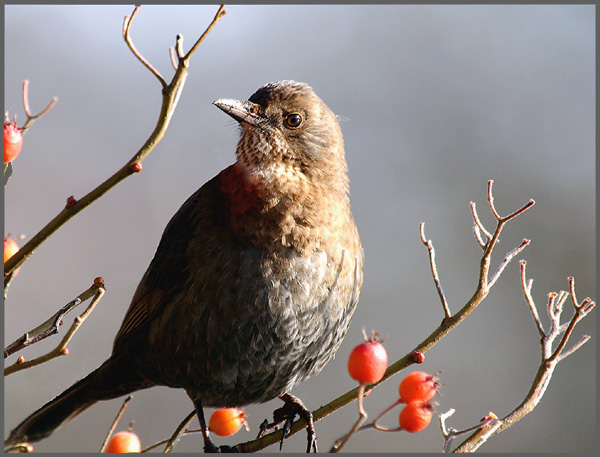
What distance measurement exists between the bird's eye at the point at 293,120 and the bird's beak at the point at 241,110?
0.41ft

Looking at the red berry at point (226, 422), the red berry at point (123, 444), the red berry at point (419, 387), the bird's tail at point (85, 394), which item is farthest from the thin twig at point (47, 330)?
the bird's tail at point (85, 394)

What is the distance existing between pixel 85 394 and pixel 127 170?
84.7 inches

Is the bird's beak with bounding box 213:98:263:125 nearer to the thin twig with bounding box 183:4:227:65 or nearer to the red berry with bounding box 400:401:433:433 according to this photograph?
the thin twig with bounding box 183:4:227:65

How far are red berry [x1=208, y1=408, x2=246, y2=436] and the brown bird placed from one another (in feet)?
0.34

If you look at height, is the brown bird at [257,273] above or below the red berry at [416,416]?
above

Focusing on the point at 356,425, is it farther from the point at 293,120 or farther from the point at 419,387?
the point at 293,120

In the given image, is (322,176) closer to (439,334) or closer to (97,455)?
(439,334)

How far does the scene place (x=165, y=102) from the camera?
155 cm

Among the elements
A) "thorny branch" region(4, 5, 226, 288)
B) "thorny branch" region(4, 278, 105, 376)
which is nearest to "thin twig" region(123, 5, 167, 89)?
"thorny branch" region(4, 5, 226, 288)

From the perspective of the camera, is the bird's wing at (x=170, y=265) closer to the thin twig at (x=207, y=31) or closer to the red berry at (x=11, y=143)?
the red berry at (x=11, y=143)

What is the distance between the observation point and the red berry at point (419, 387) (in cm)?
206

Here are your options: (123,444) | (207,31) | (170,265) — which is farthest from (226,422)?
(207,31)

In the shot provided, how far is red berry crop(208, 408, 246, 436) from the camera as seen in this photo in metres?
2.74

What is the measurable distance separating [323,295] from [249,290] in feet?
1.00
